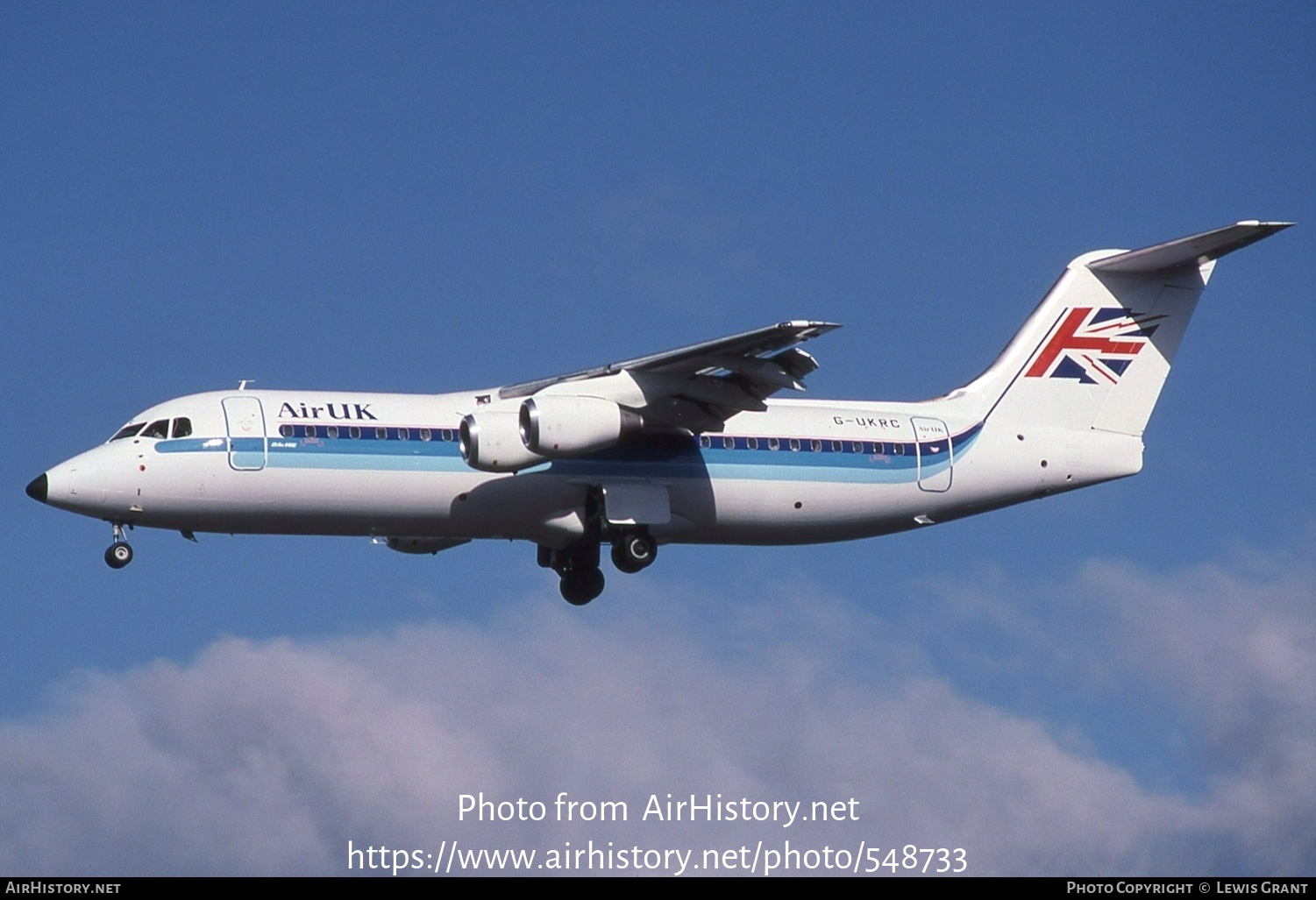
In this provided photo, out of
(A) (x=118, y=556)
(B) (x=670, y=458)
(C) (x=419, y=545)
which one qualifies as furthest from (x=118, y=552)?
(B) (x=670, y=458)

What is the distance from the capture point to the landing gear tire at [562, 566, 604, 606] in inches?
1017

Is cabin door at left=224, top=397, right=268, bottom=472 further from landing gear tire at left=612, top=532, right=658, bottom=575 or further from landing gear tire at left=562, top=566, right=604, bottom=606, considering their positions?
landing gear tire at left=562, top=566, right=604, bottom=606

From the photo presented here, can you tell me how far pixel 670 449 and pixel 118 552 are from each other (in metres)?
6.48

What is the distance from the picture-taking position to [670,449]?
24.6 m

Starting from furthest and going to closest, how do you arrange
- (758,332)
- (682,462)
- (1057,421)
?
(1057,421) → (682,462) → (758,332)

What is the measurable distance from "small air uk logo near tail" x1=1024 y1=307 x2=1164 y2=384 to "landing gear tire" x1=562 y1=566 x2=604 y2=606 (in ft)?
20.3

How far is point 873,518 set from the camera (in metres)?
25.7

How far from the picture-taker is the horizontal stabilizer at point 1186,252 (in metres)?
25.2

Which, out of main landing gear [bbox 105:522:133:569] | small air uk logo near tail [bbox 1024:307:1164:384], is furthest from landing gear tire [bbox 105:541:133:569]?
small air uk logo near tail [bbox 1024:307:1164:384]

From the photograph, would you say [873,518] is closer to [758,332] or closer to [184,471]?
[758,332]

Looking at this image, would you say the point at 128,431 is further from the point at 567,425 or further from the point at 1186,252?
the point at 1186,252

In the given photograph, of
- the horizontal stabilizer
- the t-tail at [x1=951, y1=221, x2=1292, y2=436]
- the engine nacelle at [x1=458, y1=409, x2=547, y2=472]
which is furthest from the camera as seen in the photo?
the t-tail at [x1=951, y1=221, x2=1292, y2=436]
